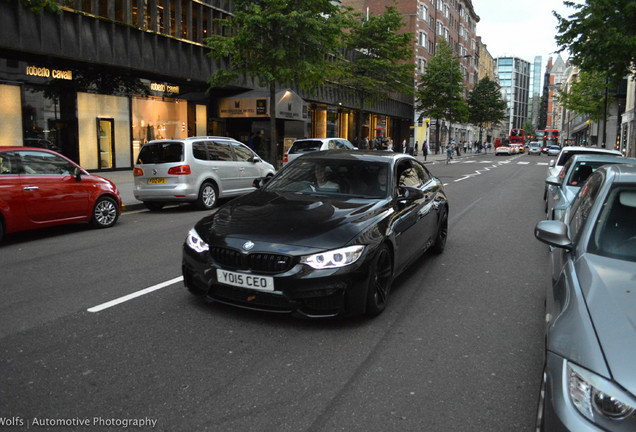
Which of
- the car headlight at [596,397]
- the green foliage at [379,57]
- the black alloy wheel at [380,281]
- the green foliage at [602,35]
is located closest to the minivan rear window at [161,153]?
the black alloy wheel at [380,281]

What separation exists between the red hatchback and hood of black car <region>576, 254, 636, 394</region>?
7.98 m

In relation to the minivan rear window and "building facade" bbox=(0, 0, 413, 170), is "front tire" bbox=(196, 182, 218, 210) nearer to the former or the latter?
the minivan rear window

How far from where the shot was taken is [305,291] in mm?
4102

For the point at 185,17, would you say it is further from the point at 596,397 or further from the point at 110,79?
the point at 596,397

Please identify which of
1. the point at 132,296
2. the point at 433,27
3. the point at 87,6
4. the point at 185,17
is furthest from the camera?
the point at 433,27

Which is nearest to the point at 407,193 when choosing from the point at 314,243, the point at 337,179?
the point at 337,179

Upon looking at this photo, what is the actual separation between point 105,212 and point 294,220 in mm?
6466

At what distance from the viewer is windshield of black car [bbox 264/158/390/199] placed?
555 centimetres

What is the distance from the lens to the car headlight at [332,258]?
4.14 m

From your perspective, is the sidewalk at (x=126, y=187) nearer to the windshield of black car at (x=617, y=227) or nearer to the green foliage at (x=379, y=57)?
the windshield of black car at (x=617, y=227)

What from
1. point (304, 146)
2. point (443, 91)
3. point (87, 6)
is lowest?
point (304, 146)

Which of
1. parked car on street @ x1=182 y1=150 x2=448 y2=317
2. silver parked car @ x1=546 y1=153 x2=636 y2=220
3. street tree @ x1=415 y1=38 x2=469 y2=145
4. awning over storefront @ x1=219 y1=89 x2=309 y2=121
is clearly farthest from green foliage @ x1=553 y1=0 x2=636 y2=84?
street tree @ x1=415 y1=38 x2=469 y2=145

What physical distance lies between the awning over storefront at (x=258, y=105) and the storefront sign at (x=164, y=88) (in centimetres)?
319

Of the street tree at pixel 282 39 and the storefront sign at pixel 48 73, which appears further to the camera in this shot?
the storefront sign at pixel 48 73
